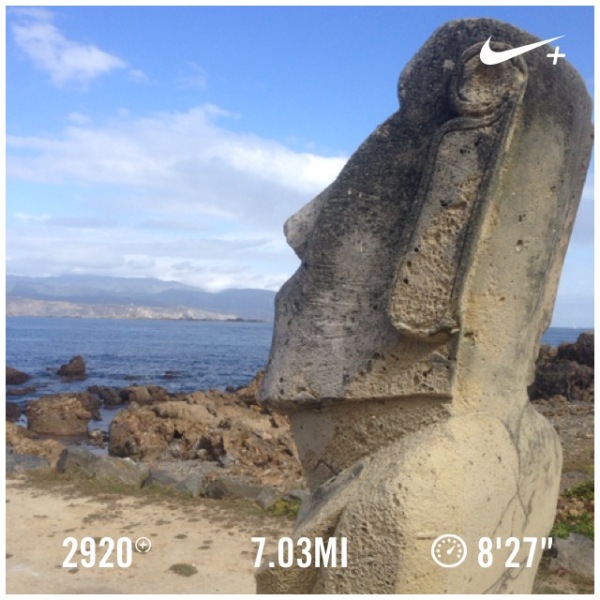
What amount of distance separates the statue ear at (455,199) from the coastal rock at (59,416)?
57.4 ft

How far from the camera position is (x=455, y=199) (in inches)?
102

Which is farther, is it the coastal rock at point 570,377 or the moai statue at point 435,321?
the coastal rock at point 570,377

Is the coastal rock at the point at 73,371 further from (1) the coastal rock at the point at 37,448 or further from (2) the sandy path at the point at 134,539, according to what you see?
(2) the sandy path at the point at 134,539

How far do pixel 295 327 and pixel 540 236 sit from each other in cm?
99

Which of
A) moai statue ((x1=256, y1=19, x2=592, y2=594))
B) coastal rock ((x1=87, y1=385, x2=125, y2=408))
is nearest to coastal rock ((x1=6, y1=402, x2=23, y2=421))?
coastal rock ((x1=87, y1=385, x2=125, y2=408))

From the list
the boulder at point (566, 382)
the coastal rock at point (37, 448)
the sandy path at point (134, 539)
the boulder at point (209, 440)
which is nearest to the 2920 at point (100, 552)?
the sandy path at point (134, 539)

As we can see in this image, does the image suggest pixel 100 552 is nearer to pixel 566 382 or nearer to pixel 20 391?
pixel 566 382

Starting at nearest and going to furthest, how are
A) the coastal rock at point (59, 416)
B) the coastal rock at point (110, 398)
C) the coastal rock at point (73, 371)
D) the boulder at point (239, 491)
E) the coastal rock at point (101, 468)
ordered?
the boulder at point (239, 491) → the coastal rock at point (101, 468) → the coastal rock at point (59, 416) → the coastal rock at point (110, 398) → the coastal rock at point (73, 371)

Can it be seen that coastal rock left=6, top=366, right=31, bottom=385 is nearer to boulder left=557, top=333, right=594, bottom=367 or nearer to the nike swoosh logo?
boulder left=557, top=333, right=594, bottom=367

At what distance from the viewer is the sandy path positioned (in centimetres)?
626

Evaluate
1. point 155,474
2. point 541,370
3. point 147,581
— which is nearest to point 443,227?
point 147,581

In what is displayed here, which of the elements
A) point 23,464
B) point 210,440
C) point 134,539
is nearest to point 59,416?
point 210,440

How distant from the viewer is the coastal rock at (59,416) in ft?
62.0

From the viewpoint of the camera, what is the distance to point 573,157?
284 centimetres
